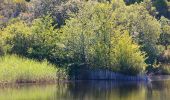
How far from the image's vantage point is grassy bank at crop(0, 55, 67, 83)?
57.3 m

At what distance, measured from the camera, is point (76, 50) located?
6956 cm

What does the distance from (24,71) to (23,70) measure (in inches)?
6.1

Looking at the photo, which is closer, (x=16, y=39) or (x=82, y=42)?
(x=16, y=39)

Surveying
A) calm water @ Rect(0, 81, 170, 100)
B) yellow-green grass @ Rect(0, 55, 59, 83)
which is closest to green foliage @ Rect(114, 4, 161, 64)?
yellow-green grass @ Rect(0, 55, 59, 83)

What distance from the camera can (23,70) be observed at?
58500mm

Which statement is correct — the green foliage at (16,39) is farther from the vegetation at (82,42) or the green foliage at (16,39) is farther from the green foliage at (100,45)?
the green foliage at (100,45)

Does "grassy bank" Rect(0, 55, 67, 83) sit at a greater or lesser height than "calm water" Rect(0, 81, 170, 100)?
greater

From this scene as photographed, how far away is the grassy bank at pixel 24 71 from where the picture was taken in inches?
2256

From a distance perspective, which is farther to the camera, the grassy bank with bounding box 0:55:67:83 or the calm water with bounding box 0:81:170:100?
the grassy bank with bounding box 0:55:67:83

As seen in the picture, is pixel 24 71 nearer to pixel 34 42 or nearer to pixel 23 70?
pixel 23 70

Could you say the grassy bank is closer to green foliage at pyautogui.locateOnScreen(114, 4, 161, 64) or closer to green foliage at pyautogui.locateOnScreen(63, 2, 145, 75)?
green foliage at pyautogui.locateOnScreen(63, 2, 145, 75)

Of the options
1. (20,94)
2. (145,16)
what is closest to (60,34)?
(145,16)

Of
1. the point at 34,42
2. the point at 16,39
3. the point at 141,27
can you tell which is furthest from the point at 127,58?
the point at 16,39

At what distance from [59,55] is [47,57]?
157 centimetres
